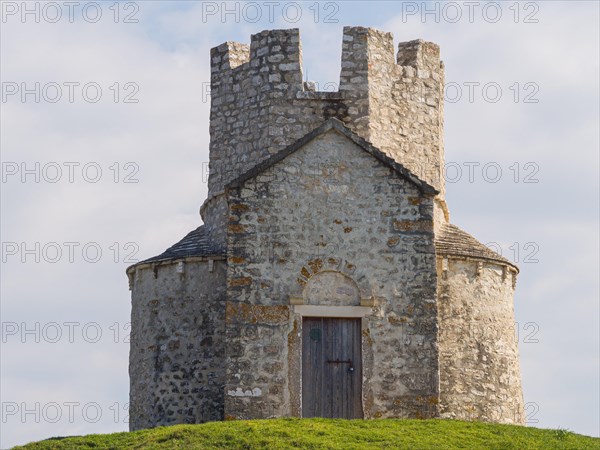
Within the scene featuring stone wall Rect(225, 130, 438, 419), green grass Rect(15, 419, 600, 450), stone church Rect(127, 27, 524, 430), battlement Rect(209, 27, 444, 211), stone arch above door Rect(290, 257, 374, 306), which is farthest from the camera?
battlement Rect(209, 27, 444, 211)

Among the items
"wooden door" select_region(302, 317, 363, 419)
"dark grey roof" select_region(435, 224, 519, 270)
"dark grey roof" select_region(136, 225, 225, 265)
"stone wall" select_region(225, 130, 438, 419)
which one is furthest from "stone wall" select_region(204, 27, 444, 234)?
"wooden door" select_region(302, 317, 363, 419)

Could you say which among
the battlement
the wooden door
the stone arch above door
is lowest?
the wooden door

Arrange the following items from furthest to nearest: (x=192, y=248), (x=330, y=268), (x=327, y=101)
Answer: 1. (x=192, y=248)
2. (x=327, y=101)
3. (x=330, y=268)

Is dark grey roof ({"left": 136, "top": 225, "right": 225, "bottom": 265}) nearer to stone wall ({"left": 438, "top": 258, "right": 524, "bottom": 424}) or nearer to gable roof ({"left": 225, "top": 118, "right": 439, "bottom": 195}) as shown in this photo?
gable roof ({"left": 225, "top": 118, "right": 439, "bottom": 195})

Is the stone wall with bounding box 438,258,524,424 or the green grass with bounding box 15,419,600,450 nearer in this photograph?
the green grass with bounding box 15,419,600,450

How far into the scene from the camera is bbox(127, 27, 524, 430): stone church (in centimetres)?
2586

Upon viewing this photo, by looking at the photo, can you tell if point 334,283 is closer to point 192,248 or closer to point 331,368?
point 331,368

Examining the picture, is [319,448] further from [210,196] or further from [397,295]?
[210,196]

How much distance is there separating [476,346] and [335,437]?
21.9ft

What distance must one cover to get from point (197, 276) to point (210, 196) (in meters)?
2.37

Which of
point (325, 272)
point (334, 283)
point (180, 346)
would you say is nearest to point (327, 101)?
point (325, 272)

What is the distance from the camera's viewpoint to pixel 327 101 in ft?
95.7

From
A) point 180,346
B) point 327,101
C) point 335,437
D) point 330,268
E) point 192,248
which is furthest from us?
point 192,248

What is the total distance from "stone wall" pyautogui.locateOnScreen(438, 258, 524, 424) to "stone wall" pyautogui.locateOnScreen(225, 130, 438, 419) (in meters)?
2.00
